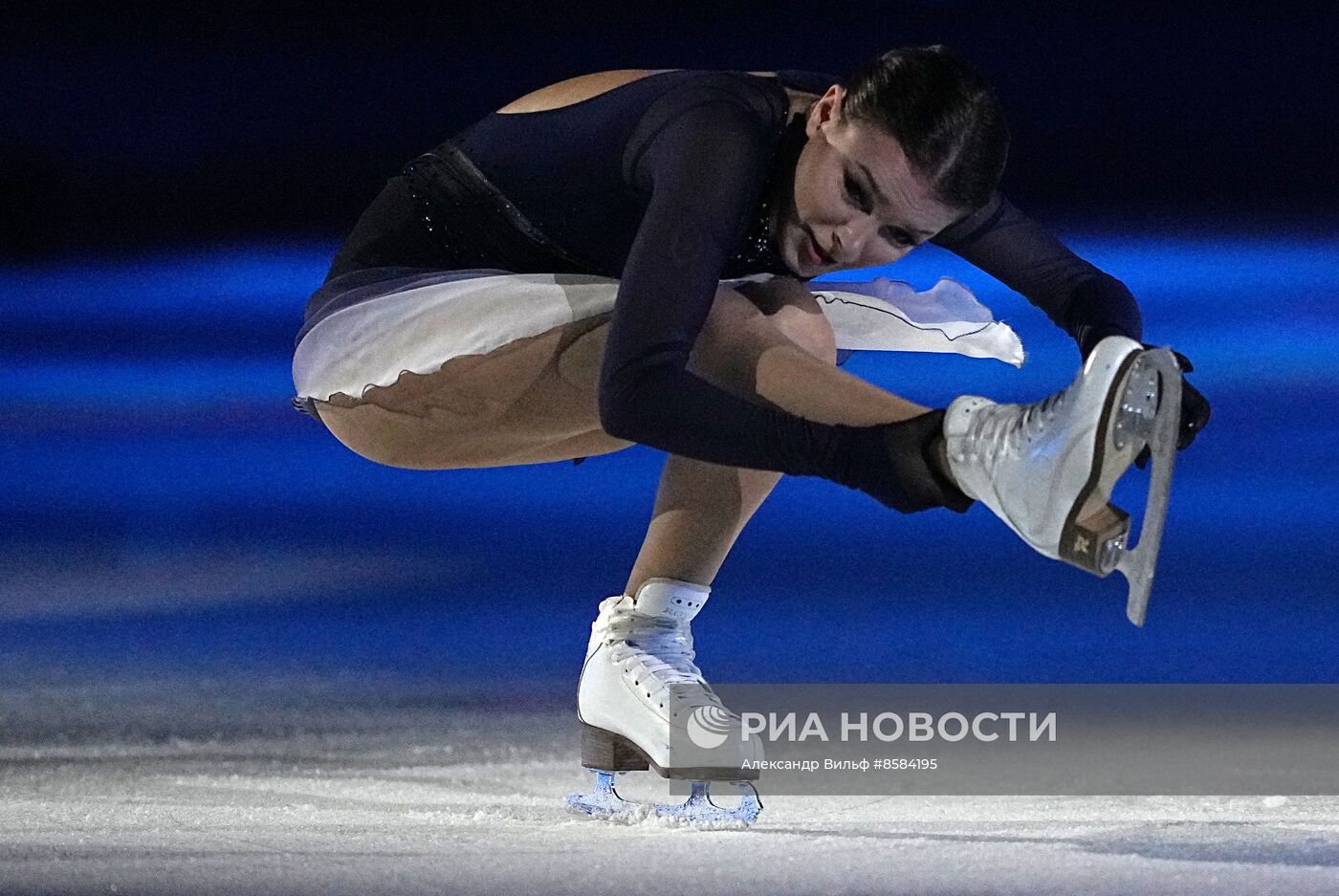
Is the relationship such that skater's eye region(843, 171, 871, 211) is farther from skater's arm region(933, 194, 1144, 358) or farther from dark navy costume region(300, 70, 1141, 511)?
skater's arm region(933, 194, 1144, 358)

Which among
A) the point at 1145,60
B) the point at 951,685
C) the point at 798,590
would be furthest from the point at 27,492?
the point at 1145,60

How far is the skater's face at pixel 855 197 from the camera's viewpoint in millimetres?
1346

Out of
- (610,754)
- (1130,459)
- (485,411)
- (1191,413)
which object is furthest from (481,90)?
(1130,459)

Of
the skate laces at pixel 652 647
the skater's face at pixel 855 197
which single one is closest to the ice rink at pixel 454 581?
the skate laces at pixel 652 647

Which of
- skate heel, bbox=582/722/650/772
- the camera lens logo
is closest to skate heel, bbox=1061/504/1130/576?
the camera lens logo

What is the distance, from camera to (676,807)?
1566mm

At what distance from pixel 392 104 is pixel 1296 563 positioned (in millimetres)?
1367

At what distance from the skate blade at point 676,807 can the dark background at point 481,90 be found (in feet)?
3.70

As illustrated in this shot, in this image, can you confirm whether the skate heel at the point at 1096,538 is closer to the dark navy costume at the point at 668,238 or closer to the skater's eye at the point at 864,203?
the dark navy costume at the point at 668,238

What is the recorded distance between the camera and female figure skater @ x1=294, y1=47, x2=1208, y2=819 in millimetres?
1229

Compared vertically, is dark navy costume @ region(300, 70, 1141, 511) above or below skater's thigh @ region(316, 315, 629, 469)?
above

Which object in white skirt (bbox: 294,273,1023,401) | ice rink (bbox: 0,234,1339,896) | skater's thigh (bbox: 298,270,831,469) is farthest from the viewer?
ice rink (bbox: 0,234,1339,896)

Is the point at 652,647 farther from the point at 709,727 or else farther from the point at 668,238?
the point at 668,238

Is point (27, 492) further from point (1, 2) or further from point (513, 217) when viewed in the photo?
point (513, 217)
